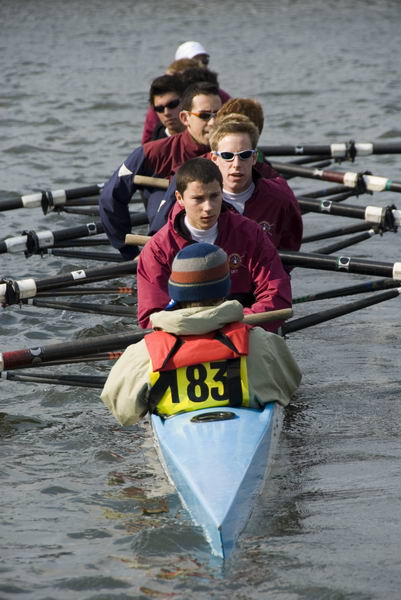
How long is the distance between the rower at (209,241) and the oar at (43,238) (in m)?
2.85

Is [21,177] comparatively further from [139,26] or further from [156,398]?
[139,26]

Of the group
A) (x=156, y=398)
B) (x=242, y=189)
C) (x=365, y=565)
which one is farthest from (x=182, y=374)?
(x=242, y=189)

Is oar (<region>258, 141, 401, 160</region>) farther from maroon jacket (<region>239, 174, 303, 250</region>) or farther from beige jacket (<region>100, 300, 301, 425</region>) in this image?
beige jacket (<region>100, 300, 301, 425</region>)

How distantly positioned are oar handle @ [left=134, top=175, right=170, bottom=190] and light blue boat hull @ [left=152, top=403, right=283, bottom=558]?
3.04 m

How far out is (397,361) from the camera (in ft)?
28.5

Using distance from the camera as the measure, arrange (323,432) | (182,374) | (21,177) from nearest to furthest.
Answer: (182,374) → (323,432) → (21,177)

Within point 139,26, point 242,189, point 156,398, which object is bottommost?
point 156,398

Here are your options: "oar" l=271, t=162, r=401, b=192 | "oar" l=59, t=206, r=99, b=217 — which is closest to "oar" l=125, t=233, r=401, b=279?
"oar" l=271, t=162, r=401, b=192

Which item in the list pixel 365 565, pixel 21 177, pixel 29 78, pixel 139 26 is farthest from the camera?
pixel 139 26

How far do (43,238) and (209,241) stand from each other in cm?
319

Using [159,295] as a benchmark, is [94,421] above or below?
below

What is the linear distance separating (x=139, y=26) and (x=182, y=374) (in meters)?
28.9

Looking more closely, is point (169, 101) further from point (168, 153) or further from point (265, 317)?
point (265, 317)

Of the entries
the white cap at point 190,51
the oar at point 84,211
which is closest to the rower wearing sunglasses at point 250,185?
the oar at point 84,211
